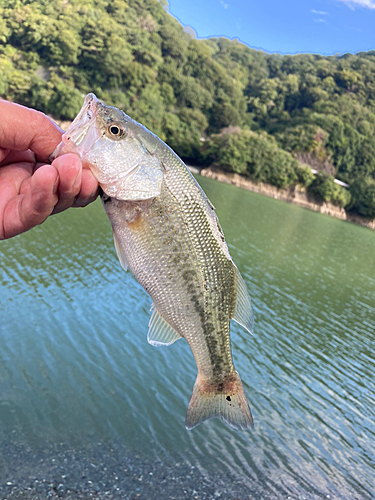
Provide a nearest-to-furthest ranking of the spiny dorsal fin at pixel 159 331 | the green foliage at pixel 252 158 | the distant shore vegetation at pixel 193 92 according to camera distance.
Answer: the spiny dorsal fin at pixel 159 331, the green foliage at pixel 252 158, the distant shore vegetation at pixel 193 92

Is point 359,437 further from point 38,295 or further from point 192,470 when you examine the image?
point 38,295

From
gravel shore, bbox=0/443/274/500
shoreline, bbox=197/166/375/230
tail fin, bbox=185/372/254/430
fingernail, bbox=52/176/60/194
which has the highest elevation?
shoreline, bbox=197/166/375/230

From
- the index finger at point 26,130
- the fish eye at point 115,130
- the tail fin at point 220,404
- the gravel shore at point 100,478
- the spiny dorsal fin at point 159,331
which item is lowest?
the gravel shore at point 100,478

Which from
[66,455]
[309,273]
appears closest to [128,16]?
[309,273]

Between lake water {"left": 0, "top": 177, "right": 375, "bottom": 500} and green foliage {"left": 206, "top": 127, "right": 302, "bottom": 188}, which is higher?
green foliage {"left": 206, "top": 127, "right": 302, "bottom": 188}

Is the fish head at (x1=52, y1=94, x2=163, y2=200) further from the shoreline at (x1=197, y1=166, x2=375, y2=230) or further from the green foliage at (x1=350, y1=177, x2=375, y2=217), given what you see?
the green foliage at (x1=350, y1=177, x2=375, y2=217)

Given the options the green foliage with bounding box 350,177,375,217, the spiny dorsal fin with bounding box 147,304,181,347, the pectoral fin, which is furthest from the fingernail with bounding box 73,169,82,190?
the green foliage with bounding box 350,177,375,217

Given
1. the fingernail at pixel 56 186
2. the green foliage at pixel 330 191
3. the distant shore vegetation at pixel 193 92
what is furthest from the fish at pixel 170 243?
the green foliage at pixel 330 191

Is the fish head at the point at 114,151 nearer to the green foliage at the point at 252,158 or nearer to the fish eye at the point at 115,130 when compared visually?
the fish eye at the point at 115,130
